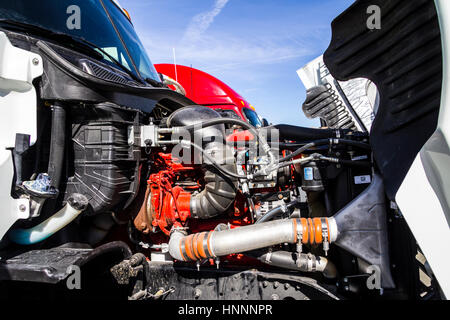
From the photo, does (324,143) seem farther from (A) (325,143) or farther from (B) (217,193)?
(B) (217,193)

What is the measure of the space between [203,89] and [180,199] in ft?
16.4

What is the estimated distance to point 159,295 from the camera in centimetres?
218

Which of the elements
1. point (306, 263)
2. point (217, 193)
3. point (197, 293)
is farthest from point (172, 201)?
point (306, 263)

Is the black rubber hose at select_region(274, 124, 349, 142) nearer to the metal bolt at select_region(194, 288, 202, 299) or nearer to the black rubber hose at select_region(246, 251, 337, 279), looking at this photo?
the black rubber hose at select_region(246, 251, 337, 279)

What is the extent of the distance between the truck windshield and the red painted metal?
3570 millimetres

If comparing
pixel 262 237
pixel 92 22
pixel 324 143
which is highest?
pixel 92 22

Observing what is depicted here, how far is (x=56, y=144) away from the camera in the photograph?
1.75 m

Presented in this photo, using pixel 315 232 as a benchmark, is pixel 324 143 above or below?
above

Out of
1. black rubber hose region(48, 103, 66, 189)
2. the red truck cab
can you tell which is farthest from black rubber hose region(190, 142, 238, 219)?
the red truck cab

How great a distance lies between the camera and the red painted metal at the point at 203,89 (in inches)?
270

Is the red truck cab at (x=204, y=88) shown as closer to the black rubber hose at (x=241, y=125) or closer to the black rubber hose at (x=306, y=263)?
the black rubber hose at (x=241, y=125)

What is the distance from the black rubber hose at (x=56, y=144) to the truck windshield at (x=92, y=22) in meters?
0.69

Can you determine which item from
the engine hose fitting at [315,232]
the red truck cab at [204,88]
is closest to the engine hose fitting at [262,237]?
the engine hose fitting at [315,232]

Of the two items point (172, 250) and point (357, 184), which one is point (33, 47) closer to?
point (172, 250)
